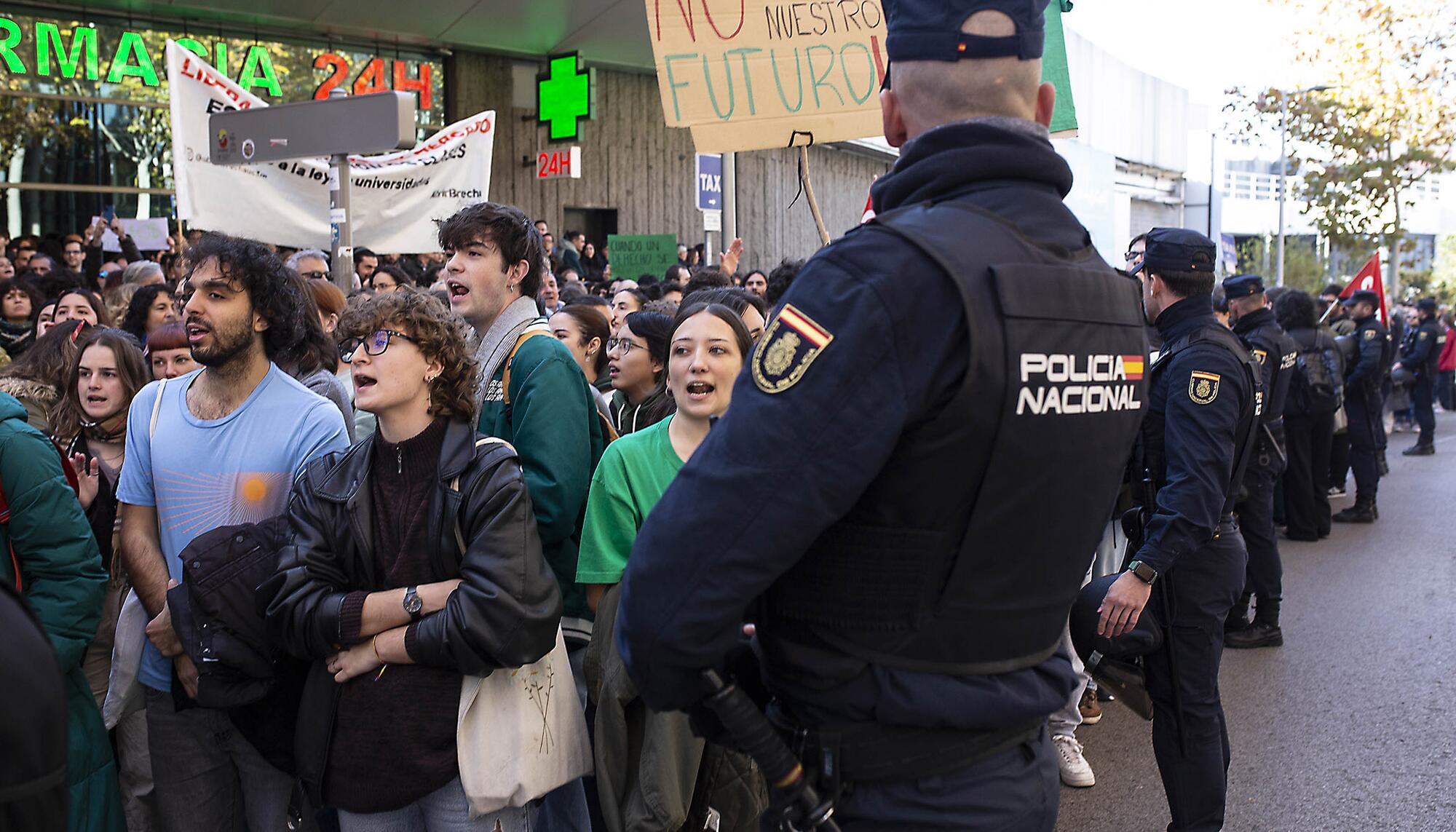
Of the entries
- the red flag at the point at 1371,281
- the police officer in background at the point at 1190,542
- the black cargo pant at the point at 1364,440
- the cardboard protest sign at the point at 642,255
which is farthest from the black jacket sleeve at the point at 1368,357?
the police officer in background at the point at 1190,542

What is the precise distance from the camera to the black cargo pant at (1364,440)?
1143cm

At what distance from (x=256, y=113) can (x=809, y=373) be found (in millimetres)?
4960

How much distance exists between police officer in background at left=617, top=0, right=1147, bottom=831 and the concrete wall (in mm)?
14694

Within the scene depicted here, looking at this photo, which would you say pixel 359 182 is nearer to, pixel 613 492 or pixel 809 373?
pixel 613 492

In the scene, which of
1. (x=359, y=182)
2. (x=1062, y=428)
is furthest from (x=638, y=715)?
(x=359, y=182)

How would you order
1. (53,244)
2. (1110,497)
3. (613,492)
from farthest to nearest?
(53,244), (613,492), (1110,497)

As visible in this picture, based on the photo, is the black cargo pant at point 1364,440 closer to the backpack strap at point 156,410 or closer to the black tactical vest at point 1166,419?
the black tactical vest at point 1166,419

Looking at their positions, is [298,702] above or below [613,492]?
below

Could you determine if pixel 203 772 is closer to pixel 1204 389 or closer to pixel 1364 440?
pixel 1204 389

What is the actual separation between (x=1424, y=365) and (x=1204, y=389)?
14662mm

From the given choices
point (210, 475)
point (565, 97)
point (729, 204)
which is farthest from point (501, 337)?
point (565, 97)

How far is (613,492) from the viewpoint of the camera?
3.47 metres

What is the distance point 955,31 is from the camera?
1.91 meters

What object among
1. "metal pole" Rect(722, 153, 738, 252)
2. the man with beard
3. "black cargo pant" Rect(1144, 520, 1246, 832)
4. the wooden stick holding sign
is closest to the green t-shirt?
the man with beard
